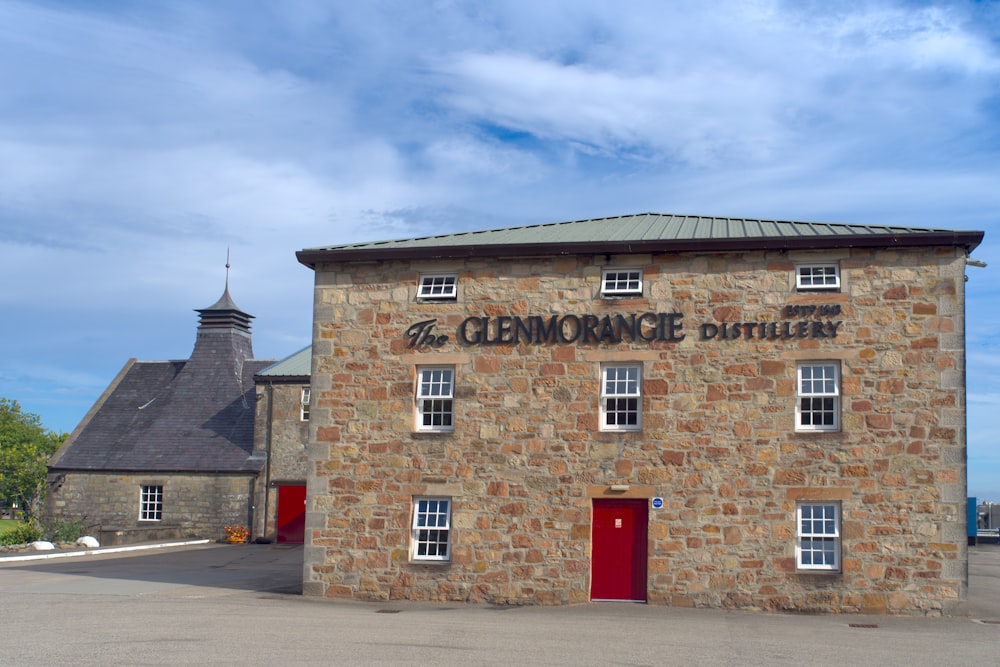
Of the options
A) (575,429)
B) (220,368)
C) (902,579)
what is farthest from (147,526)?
(902,579)

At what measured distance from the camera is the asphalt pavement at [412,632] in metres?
12.6

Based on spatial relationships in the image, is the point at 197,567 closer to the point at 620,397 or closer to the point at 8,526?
the point at 620,397

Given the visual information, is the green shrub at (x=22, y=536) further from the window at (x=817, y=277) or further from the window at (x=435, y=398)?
the window at (x=817, y=277)

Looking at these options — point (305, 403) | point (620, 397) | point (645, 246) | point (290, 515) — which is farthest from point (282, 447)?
point (645, 246)

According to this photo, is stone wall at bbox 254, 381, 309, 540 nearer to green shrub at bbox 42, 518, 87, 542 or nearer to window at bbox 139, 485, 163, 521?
window at bbox 139, 485, 163, 521

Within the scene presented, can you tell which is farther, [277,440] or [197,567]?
[277,440]

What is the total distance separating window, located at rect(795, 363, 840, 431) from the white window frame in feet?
4.95

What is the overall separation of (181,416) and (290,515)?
7.14m

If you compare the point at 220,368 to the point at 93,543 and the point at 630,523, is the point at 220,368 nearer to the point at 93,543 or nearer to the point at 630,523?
the point at 93,543

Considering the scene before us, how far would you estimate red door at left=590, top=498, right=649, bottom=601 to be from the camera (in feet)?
64.0

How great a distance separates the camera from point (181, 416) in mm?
39625

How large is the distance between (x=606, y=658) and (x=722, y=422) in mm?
7689

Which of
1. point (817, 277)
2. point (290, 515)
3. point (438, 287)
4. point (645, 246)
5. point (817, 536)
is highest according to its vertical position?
point (645, 246)

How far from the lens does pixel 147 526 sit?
120 ft
